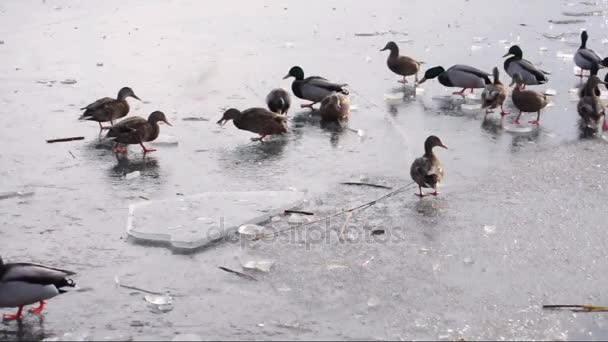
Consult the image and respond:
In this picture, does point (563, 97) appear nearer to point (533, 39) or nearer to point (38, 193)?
point (533, 39)

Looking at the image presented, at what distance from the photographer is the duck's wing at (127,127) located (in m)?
8.51

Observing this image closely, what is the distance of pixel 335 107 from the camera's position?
31.8 feet

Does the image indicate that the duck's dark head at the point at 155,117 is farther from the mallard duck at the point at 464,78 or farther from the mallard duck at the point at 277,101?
the mallard duck at the point at 464,78

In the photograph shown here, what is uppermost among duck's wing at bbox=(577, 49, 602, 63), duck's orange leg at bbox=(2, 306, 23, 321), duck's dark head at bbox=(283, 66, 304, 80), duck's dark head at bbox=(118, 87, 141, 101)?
duck's orange leg at bbox=(2, 306, 23, 321)

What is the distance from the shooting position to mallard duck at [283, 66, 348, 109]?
1055 cm

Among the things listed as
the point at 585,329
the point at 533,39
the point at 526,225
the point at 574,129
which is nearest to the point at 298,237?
the point at 526,225

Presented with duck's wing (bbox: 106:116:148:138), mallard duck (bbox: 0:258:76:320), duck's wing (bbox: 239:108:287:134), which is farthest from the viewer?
duck's wing (bbox: 239:108:287:134)

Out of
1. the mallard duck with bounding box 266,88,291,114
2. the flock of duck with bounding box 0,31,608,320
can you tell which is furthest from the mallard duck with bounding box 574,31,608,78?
the mallard duck with bounding box 266,88,291,114

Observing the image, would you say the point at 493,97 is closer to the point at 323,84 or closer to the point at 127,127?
the point at 323,84

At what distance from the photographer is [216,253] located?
6.01 metres

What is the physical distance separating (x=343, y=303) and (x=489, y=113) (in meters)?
5.56

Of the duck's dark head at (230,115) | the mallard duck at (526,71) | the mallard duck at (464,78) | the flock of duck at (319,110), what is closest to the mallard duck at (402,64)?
the flock of duck at (319,110)

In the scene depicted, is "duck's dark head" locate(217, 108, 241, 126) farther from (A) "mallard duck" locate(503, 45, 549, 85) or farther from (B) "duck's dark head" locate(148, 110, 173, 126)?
(A) "mallard duck" locate(503, 45, 549, 85)

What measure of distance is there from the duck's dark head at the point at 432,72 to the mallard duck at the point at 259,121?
120 inches
